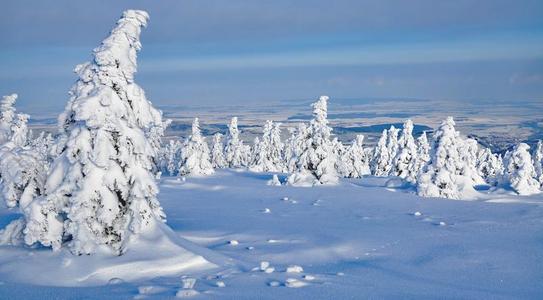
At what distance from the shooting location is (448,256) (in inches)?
547

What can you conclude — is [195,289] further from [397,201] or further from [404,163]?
[404,163]

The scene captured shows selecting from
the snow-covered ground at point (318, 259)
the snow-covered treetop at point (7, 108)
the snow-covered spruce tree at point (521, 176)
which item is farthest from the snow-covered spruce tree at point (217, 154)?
the snow-covered ground at point (318, 259)

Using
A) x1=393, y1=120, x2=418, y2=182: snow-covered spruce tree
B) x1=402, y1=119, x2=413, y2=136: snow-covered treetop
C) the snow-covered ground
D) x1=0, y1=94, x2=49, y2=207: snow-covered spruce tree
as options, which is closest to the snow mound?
the snow-covered ground

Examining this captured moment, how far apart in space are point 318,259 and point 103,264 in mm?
5884

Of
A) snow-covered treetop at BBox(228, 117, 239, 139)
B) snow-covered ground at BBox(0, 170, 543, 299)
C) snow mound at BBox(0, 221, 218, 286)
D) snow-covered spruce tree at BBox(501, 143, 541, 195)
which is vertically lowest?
snow-covered ground at BBox(0, 170, 543, 299)

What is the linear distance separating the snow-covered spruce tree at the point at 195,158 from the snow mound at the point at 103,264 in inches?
1557

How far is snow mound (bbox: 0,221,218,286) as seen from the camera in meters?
11.3

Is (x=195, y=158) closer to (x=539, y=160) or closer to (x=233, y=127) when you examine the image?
(x=233, y=127)

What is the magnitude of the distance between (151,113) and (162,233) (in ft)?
10.9

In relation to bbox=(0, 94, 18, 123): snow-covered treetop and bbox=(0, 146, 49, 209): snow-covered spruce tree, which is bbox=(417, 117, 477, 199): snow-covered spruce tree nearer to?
bbox=(0, 146, 49, 209): snow-covered spruce tree

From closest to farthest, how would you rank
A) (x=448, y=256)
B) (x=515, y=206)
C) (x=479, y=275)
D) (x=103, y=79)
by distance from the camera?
(x=479, y=275) → (x=103, y=79) → (x=448, y=256) → (x=515, y=206)

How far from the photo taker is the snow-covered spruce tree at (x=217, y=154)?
82438 mm

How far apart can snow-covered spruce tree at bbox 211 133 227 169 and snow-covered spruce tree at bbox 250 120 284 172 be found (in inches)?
211

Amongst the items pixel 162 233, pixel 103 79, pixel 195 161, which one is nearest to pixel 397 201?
pixel 162 233
